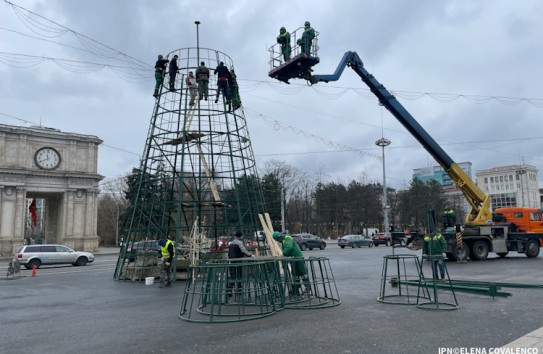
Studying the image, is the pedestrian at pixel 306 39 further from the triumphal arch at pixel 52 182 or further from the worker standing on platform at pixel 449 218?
the triumphal arch at pixel 52 182

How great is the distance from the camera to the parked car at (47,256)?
26109mm

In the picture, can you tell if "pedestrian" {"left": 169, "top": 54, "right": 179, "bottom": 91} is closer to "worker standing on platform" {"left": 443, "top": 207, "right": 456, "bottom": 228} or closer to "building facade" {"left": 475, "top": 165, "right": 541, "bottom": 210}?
"worker standing on platform" {"left": 443, "top": 207, "right": 456, "bottom": 228}

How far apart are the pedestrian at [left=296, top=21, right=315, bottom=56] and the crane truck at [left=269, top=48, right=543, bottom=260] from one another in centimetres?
218

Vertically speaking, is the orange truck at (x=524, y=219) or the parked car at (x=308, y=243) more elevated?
the orange truck at (x=524, y=219)

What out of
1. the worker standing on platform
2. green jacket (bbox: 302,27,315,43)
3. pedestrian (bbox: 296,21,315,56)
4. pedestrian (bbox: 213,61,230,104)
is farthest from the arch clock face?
the worker standing on platform

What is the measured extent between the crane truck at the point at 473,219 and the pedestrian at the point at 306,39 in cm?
218

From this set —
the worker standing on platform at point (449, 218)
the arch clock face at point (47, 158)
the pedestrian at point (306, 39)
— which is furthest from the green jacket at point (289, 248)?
the arch clock face at point (47, 158)

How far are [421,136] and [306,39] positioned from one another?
945 centimetres

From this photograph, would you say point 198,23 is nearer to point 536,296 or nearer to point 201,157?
point 201,157

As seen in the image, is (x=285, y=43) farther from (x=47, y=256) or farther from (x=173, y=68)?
(x=47, y=256)

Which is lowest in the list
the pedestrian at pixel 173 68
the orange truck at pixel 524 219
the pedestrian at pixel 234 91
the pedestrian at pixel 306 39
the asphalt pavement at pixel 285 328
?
the asphalt pavement at pixel 285 328

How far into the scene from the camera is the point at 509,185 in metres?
115

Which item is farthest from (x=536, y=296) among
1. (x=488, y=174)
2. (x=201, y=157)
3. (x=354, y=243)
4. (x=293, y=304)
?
(x=488, y=174)

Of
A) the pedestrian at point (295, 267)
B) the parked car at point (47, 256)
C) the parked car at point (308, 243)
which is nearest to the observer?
the pedestrian at point (295, 267)
